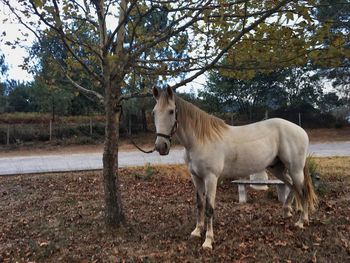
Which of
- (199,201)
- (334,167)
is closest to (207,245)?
(199,201)

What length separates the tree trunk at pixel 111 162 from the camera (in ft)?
15.3

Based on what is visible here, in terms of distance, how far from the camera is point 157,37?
14.4 feet

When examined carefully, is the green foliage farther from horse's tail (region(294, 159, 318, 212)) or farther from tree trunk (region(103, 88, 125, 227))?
tree trunk (region(103, 88, 125, 227))

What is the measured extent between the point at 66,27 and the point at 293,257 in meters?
3.79

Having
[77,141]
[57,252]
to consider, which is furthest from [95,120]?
[57,252]

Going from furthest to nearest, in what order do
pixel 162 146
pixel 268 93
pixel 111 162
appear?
pixel 268 93, pixel 111 162, pixel 162 146

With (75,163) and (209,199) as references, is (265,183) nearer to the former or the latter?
(209,199)

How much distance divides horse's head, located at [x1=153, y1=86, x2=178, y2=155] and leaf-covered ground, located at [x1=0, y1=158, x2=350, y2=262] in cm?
122

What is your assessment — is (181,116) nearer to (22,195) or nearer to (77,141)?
(22,195)

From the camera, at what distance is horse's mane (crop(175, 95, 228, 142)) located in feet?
14.0

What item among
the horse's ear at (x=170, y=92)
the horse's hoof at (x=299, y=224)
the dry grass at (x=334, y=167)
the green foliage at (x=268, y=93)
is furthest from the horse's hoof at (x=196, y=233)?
the green foliage at (x=268, y=93)

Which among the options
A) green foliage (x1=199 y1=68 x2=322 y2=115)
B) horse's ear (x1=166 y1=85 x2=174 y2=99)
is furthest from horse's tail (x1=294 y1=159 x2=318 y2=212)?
green foliage (x1=199 y1=68 x2=322 y2=115)

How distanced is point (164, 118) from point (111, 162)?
114 cm

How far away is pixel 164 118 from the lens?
3990mm
